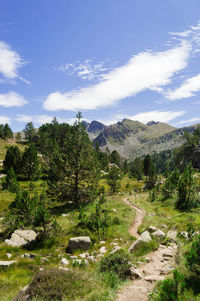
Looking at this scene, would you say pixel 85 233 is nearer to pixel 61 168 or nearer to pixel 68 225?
pixel 68 225

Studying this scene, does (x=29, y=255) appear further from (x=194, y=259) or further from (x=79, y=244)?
(x=194, y=259)

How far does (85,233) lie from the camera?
50.5 ft

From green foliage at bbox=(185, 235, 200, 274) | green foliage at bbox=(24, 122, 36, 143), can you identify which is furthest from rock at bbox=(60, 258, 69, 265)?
green foliage at bbox=(24, 122, 36, 143)

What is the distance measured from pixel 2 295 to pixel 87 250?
6.63 m

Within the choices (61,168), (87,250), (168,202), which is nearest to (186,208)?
(168,202)

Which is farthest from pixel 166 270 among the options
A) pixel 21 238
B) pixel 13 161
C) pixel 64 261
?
pixel 13 161

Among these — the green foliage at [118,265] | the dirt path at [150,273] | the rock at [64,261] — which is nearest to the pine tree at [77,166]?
the rock at [64,261]

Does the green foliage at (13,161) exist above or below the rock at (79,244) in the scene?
above

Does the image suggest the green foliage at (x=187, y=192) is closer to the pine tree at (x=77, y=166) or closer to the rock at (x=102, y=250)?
the pine tree at (x=77, y=166)

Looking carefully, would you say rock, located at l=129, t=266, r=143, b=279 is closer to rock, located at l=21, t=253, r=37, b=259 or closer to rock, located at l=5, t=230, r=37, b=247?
rock, located at l=21, t=253, r=37, b=259

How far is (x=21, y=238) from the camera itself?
14320mm

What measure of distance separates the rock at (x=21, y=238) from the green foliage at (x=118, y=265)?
8142 millimetres

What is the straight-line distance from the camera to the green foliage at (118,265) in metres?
8.01

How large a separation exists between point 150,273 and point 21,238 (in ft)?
37.1
